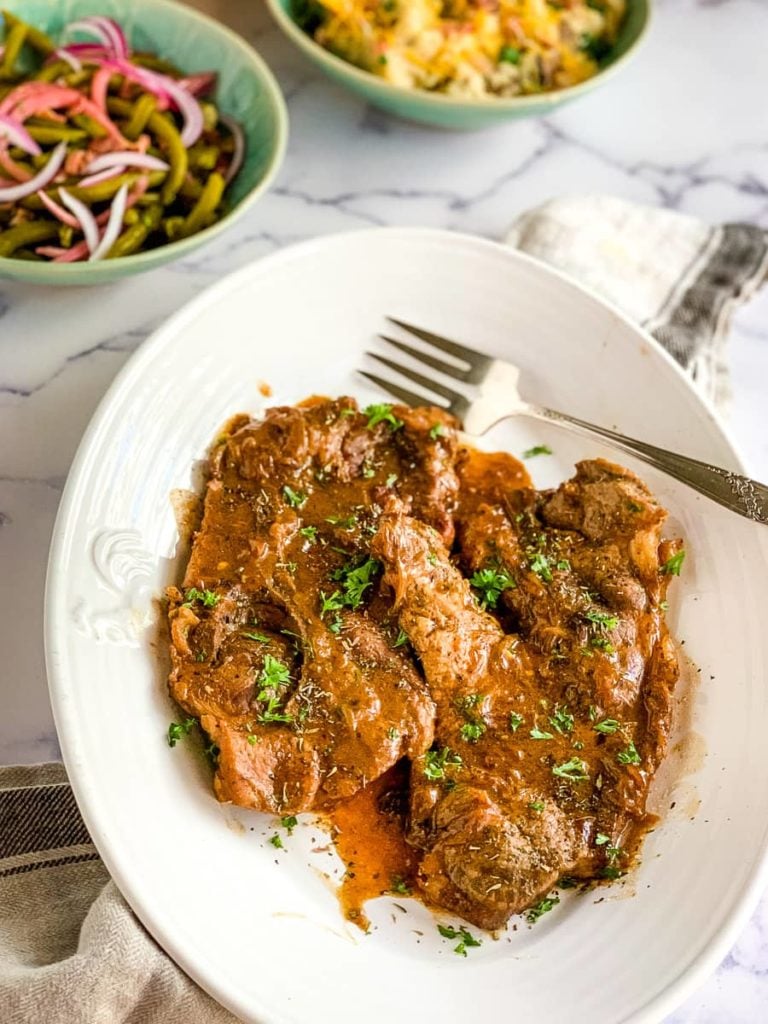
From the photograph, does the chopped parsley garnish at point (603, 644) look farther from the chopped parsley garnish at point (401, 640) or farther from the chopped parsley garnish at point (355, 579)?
the chopped parsley garnish at point (355, 579)

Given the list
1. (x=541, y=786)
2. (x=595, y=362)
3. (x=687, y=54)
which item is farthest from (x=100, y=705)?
(x=687, y=54)

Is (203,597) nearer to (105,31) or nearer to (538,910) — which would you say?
(538,910)

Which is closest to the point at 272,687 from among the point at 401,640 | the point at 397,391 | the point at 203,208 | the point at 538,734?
the point at 401,640

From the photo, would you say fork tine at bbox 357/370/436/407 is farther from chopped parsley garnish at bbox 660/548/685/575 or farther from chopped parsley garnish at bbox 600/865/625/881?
chopped parsley garnish at bbox 600/865/625/881

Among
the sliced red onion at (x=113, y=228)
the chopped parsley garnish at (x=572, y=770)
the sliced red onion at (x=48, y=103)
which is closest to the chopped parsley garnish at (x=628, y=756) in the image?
the chopped parsley garnish at (x=572, y=770)

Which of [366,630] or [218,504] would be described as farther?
[218,504]

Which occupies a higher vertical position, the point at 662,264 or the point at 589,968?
the point at 662,264

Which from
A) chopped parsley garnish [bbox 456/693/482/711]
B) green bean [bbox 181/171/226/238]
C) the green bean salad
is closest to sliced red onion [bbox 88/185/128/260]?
the green bean salad

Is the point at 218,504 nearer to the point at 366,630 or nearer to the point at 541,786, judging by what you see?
the point at 366,630
